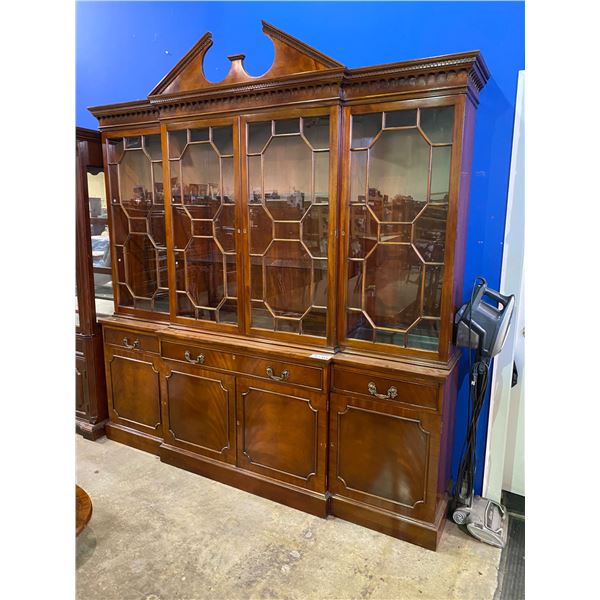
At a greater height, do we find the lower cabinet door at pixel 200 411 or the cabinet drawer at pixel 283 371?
the cabinet drawer at pixel 283 371

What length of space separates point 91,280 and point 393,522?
2366 mm

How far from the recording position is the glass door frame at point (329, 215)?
6.87ft

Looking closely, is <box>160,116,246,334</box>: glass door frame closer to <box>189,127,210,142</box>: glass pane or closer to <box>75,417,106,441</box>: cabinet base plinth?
<box>189,127,210,142</box>: glass pane

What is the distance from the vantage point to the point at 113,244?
9.46 ft

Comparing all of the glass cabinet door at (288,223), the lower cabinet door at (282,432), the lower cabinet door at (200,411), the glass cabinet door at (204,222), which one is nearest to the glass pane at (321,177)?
the glass cabinet door at (288,223)

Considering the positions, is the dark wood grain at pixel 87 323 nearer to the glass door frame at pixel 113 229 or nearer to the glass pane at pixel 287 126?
the glass door frame at pixel 113 229

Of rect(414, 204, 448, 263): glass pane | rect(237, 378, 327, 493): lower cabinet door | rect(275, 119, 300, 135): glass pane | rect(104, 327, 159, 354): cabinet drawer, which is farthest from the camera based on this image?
rect(104, 327, 159, 354): cabinet drawer

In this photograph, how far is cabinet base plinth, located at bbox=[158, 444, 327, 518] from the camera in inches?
93.7

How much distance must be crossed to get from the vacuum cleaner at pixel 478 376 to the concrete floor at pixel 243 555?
0.30 ft

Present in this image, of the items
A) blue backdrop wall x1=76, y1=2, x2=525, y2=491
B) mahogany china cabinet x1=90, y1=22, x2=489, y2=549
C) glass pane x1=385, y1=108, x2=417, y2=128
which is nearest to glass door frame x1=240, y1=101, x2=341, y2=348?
mahogany china cabinet x1=90, y1=22, x2=489, y2=549

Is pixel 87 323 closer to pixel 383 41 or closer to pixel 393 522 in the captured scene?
pixel 393 522

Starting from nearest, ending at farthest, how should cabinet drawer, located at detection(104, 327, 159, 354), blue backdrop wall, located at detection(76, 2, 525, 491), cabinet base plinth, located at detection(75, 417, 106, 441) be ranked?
blue backdrop wall, located at detection(76, 2, 525, 491) < cabinet drawer, located at detection(104, 327, 159, 354) < cabinet base plinth, located at detection(75, 417, 106, 441)

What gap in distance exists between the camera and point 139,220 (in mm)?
2799

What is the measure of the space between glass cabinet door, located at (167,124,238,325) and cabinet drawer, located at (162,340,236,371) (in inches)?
7.1
